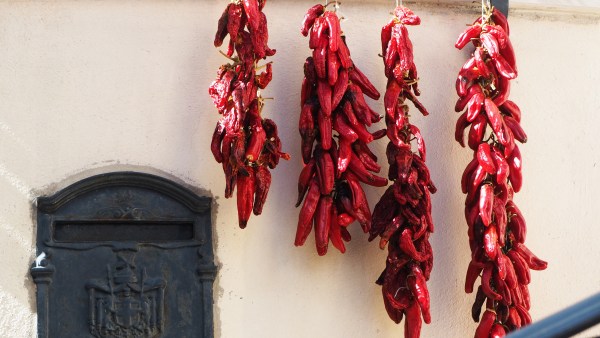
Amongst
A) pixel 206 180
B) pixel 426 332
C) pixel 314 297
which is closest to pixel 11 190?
pixel 206 180

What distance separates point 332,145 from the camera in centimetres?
375

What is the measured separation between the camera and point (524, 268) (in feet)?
12.4

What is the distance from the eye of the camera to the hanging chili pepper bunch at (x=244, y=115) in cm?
359

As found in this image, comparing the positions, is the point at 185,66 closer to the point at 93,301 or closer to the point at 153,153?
the point at 153,153

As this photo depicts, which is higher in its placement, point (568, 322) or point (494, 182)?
point (494, 182)

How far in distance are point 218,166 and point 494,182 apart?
988 millimetres

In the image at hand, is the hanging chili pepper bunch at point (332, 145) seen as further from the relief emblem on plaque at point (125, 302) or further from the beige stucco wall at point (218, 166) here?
the relief emblem on plaque at point (125, 302)

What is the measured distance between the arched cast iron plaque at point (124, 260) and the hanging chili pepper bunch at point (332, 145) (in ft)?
1.25

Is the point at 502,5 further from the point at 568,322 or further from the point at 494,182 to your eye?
the point at 568,322

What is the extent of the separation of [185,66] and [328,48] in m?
0.53

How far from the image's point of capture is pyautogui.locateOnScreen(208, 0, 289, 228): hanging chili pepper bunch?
11.8 feet

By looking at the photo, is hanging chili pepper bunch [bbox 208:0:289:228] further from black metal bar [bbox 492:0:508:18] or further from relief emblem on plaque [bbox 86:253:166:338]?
black metal bar [bbox 492:0:508:18]

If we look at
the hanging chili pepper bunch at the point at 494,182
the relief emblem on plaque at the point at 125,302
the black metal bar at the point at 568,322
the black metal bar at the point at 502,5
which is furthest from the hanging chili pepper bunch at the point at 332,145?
the black metal bar at the point at 568,322

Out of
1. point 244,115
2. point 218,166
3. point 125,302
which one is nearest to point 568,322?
point 244,115
